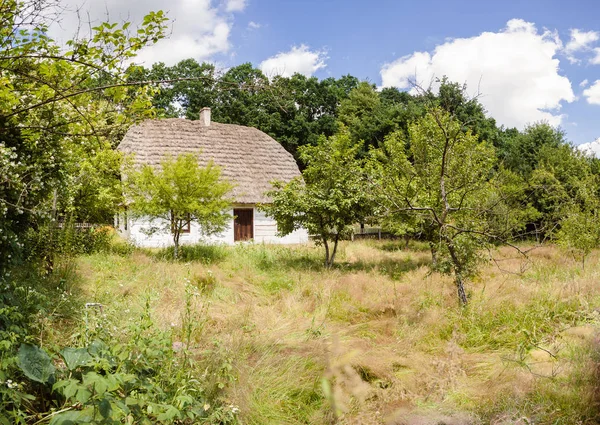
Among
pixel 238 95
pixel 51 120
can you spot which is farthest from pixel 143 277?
pixel 238 95

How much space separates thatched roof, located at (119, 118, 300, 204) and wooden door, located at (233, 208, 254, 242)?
585 millimetres

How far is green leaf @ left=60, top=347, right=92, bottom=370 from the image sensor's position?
3.54 metres

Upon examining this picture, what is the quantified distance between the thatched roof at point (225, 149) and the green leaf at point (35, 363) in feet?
56.3

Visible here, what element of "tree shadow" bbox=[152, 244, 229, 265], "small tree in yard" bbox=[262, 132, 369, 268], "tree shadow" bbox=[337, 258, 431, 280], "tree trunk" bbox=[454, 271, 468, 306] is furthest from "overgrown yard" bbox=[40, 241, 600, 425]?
"small tree in yard" bbox=[262, 132, 369, 268]

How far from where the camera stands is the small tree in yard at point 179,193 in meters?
14.0

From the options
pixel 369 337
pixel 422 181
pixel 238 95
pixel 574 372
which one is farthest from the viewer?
pixel 238 95

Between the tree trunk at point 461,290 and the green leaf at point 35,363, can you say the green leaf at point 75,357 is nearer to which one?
the green leaf at point 35,363

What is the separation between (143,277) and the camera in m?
10.3

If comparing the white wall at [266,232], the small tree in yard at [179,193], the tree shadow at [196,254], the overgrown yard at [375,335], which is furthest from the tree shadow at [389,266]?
the white wall at [266,232]

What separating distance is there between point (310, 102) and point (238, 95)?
658cm

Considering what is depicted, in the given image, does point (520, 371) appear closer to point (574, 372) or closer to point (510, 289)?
point (574, 372)

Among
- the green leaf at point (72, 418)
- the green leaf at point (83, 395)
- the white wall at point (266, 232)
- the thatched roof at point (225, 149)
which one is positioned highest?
the thatched roof at point (225, 149)

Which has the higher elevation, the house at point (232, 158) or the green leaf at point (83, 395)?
the house at point (232, 158)

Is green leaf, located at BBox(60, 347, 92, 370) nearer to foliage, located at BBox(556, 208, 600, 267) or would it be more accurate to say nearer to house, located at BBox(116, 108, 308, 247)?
foliage, located at BBox(556, 208, 600, 267)
